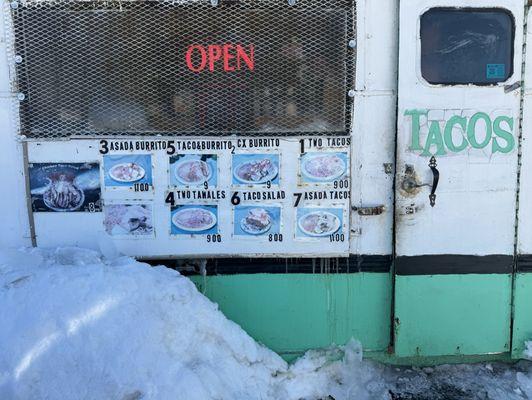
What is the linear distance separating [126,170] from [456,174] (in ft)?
6.66

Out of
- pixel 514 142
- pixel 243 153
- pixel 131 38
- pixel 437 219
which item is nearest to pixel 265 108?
pixel 243 153

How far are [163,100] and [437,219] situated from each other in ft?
6.03

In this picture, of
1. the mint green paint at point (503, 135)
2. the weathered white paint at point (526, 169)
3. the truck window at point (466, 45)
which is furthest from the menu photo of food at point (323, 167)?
the weathered white paint at point (526, 169)

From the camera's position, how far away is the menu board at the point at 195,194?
3.38m

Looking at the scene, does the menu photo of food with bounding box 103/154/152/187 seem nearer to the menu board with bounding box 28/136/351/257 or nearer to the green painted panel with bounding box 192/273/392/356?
the menu board with bounding box 28/136/351/257

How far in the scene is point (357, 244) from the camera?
138 inches

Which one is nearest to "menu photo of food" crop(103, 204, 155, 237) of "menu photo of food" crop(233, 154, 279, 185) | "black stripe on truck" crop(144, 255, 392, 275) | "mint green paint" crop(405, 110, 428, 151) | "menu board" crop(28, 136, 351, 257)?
"menu board" crop(28, 136, 351, 257)

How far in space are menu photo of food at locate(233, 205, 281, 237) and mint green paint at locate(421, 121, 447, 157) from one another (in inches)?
38.7

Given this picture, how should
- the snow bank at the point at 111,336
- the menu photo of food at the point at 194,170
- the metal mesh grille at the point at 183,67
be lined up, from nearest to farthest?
the snow bank at the point at 111,336 < the metal mesh grille at the point at 183,67 < the menu photo of food at the point at 194,170

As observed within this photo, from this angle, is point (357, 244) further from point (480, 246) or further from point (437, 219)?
point (480, 246)

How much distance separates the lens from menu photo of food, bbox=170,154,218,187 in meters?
3.39

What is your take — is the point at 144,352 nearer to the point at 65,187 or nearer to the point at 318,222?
the point at 65,187

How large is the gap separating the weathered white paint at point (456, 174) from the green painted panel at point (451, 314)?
0.67 feet

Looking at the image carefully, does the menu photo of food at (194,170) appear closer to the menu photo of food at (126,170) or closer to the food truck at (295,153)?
the food truck at (295,153)
